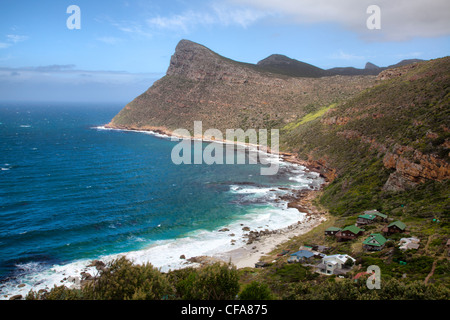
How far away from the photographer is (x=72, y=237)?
42.2 m

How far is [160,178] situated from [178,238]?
3161 centimetres

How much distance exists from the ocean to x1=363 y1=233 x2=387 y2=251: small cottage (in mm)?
14613

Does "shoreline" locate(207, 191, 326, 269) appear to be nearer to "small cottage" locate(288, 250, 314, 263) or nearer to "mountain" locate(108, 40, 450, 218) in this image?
"mountain" locate(108, 40, 450, 218)

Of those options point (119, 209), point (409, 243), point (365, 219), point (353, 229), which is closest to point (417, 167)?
point (365, 219)

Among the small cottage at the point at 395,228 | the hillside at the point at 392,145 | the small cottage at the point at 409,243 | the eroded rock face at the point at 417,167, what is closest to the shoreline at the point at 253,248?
the hillside at the point at 392,145

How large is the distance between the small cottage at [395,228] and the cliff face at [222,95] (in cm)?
8425

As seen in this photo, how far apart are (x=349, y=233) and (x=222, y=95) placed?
381ft

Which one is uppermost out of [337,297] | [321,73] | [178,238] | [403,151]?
[321,73]

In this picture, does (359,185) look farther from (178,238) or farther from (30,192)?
(30,192)

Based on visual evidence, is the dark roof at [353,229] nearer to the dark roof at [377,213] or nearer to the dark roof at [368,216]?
the dark roof at [368,216]

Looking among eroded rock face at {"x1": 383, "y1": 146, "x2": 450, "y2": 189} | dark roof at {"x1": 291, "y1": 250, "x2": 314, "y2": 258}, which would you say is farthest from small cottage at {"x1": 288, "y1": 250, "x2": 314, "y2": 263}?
eroded rock face at {"x1": 383, "y1": 146, "x2": 450, "y2": 189}

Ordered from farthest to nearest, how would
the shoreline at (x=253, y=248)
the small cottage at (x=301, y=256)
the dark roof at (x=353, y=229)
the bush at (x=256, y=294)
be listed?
the dark roof at (x=353, y=229)
the small cottage at (x=301, y=256)
the shoreline at (x=253, y=248)
the bush at (x=256, y=294)

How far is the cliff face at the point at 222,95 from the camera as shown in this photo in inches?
4993
